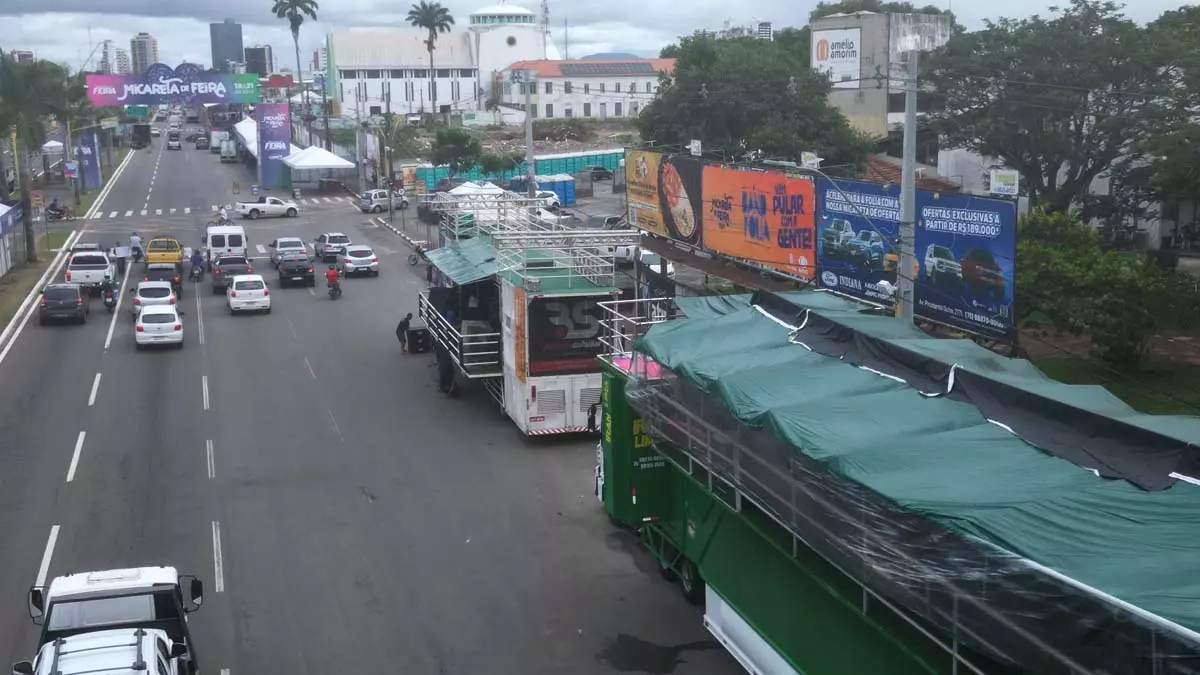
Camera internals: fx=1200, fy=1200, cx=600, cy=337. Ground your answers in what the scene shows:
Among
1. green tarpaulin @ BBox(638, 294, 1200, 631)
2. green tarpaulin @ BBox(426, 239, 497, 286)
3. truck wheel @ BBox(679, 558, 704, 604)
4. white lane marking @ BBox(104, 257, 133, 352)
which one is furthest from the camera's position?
white lane marking @ BBox(104, 257, 133, 352)

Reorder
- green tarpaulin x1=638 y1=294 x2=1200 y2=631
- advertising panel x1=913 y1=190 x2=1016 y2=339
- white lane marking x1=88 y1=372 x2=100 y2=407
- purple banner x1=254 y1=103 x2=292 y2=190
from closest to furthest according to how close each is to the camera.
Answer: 1. green tarpaulin x1=638 y1=294 x2=1200 y2=631
2. advertising panel x1=913 y1=190 x2=1016 y2=339
3. white lane marking x1=88 y1=372 x2=100 y2=407
4. purple banner x1=254 y1=103 x2=292 y2=190

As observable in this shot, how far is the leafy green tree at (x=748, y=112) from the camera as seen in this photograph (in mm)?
57500

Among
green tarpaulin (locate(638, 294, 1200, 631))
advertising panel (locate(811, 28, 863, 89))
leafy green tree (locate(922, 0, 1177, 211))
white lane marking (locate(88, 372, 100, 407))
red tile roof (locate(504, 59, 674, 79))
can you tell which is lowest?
white lane marking (locate(88, 372, 100, 407))

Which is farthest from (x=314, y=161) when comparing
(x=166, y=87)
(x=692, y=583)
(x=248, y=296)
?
(x=692, y=583)

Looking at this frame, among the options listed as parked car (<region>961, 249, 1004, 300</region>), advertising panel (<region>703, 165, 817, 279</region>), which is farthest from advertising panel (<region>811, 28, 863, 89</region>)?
parked car (<region>961, 249, 1004, 300</region>)

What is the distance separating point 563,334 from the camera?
21.8 meters

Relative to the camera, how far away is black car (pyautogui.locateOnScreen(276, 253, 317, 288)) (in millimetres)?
42688

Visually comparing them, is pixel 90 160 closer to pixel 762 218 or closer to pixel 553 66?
pixel 762 218

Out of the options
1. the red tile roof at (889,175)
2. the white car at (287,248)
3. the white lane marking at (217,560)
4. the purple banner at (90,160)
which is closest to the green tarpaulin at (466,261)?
the white lane marking at (217,560)

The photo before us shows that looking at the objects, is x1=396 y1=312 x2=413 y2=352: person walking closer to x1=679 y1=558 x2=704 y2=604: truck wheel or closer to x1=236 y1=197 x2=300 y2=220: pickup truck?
→ x1=679 y1=558 x2=704 y2=604: truck wheel

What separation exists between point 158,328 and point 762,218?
16090 mm

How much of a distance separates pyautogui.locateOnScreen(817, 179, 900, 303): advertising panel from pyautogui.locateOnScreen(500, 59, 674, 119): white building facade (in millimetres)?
111587

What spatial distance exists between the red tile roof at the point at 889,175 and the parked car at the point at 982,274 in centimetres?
2804

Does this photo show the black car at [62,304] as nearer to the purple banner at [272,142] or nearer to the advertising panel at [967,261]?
the advertising panel at [967,261]
